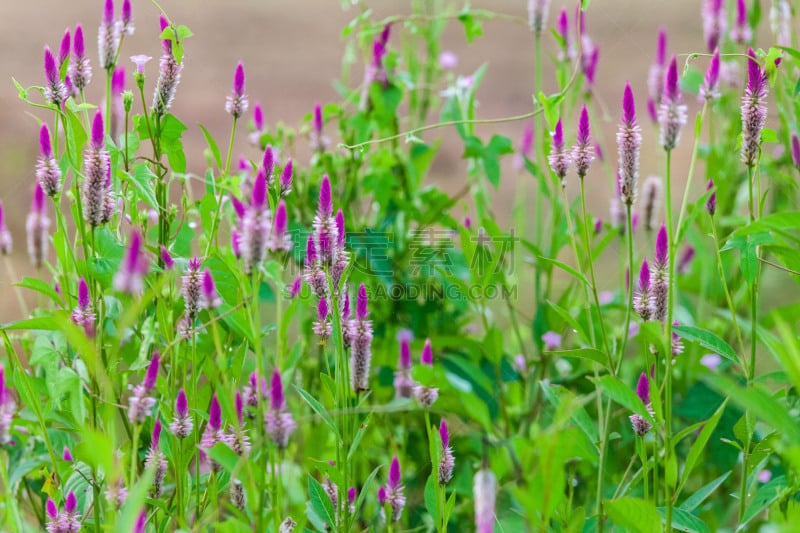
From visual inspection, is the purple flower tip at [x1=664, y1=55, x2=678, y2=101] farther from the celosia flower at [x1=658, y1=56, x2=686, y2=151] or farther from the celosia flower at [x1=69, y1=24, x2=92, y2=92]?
the celosia flower at [x1=69, y1=24, x2=92, y2=92]

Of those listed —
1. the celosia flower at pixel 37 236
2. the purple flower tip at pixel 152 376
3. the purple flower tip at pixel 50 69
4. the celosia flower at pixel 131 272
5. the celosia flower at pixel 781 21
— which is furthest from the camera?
the celosia flower at pixel 781 21

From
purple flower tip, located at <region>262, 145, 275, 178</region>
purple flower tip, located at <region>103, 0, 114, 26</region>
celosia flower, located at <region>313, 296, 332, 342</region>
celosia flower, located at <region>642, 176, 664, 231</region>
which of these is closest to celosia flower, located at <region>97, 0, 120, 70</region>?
purple flower tip, located at <region>103, 0, 114, 26</region>

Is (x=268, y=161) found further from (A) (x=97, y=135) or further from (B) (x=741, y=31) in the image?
(B) (x=741, y=31)

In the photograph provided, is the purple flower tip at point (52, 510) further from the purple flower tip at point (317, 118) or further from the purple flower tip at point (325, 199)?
the purple flower tip at point (317, 118)

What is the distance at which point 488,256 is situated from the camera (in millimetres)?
1035

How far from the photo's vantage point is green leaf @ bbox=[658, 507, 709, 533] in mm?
605

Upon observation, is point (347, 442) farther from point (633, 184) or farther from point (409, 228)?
point (409, 228)

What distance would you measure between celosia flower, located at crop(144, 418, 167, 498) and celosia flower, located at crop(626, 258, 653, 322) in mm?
363

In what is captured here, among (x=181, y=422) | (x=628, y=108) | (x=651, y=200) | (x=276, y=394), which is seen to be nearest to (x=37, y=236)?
(x=181, y=422)

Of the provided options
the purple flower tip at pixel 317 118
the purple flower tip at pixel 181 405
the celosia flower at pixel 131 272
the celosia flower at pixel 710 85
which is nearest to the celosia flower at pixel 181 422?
the purple flower tip at pixel 181 405

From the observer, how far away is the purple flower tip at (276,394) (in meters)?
0.48

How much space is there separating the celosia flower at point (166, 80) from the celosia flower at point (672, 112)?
0.37 m

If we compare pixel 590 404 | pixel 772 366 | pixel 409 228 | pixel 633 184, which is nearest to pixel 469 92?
pixel 409 228

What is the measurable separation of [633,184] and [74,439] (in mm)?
561
